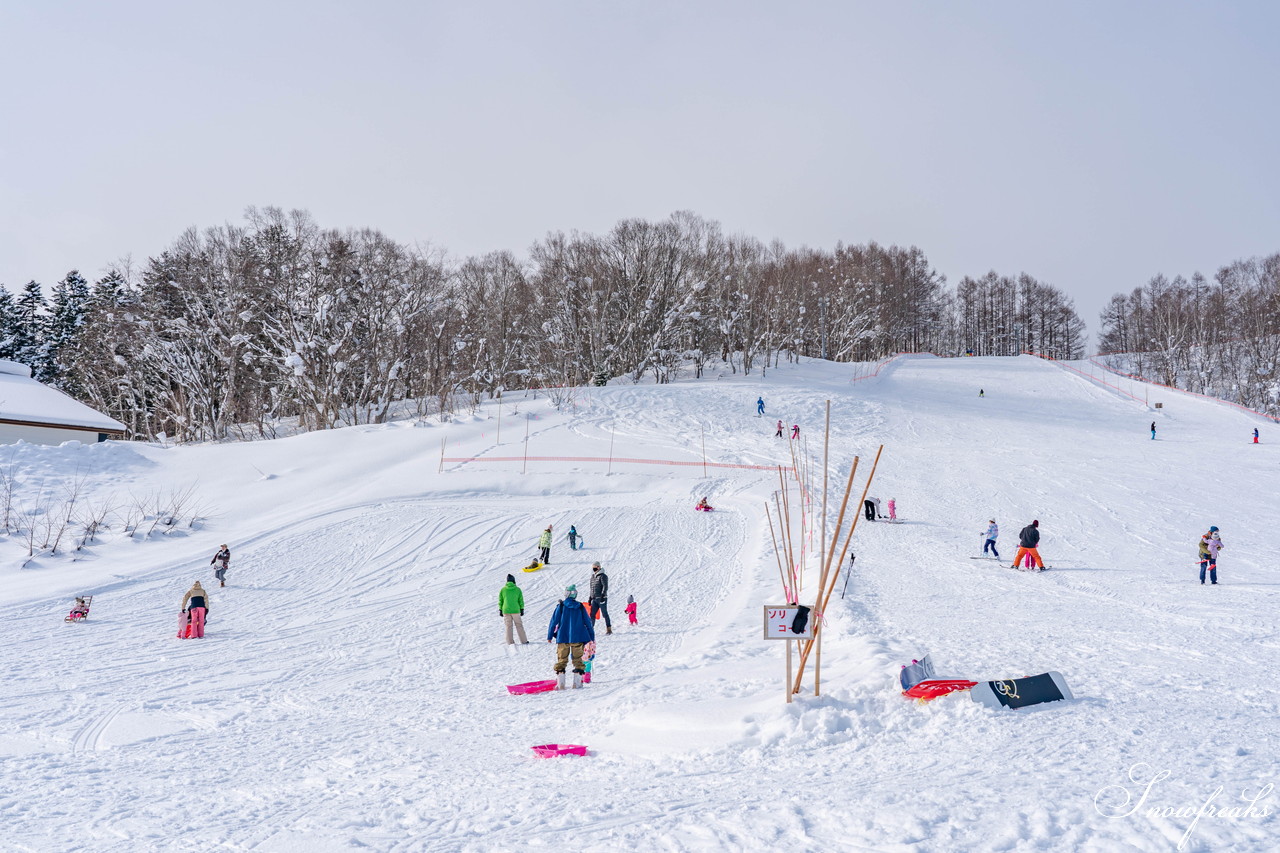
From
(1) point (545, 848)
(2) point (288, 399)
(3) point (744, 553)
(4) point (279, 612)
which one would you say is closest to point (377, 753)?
Answer: (1) point (545, 848)

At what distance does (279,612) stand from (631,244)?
47.5 metres

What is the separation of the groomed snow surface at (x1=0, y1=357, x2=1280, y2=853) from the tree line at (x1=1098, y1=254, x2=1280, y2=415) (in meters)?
52.1

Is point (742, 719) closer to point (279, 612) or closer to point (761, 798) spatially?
point (761, 798)

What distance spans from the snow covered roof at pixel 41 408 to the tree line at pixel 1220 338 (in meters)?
81.4

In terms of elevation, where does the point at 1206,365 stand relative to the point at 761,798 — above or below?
above

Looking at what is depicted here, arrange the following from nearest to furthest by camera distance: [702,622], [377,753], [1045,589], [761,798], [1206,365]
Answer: [761,798]
[377,753]
[702,622]
[1045,589]
[1206,365]

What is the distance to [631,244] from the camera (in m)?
57.8

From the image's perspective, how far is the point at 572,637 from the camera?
34.3 ft

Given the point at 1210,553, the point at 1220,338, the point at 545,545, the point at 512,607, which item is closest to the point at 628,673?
the point at 512,607

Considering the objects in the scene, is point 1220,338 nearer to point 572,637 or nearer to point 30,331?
point 572,637

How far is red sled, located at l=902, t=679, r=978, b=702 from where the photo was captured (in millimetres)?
7941

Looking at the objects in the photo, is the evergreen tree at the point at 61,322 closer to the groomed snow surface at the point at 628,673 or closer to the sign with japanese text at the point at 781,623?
the groomed snow surface at the point at 628,673

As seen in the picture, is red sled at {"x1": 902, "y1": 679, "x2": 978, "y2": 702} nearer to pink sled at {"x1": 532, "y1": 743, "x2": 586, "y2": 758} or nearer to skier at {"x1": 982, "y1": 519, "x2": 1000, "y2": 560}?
pink sled at {"x1": 532, "y1": 743, "x2": 586, "y2": 758}

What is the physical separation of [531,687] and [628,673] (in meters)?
1.55
